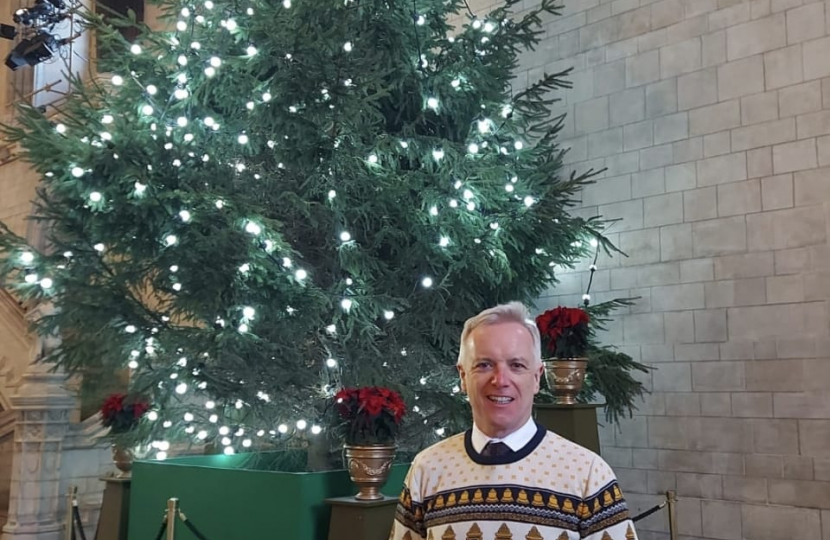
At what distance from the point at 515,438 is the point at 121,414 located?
3729 mm

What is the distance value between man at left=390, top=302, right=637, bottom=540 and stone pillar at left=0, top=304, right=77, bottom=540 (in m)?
6.15

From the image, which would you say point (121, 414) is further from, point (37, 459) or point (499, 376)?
point (499, 376)

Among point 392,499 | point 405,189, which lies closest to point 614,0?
point 405,189

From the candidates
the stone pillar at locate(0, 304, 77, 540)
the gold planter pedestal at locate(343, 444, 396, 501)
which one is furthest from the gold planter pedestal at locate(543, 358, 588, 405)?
the stone pillar at locate(0, 304, 77, 540)

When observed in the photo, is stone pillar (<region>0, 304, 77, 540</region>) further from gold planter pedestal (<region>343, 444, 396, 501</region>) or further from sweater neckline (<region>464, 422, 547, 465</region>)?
sweater neckline (<region>464, 422, 547, 465</region>)

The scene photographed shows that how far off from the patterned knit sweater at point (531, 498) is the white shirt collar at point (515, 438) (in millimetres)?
13

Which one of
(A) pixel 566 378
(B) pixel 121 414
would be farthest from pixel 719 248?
(B) pixel 121 414

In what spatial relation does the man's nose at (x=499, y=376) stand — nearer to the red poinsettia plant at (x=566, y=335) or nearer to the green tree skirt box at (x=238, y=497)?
the green tree skirt box at (x=238, y=497)

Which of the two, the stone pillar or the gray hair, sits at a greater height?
the gray hair

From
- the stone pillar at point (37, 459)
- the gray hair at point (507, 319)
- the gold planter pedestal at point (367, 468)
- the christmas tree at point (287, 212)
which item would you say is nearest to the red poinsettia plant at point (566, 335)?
the christmas tree at point (287, 212)

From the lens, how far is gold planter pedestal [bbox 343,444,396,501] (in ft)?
11.3

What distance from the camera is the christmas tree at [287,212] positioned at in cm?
425

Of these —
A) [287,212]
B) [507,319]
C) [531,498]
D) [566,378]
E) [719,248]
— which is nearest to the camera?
[531,498]

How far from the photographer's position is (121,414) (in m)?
4.89
